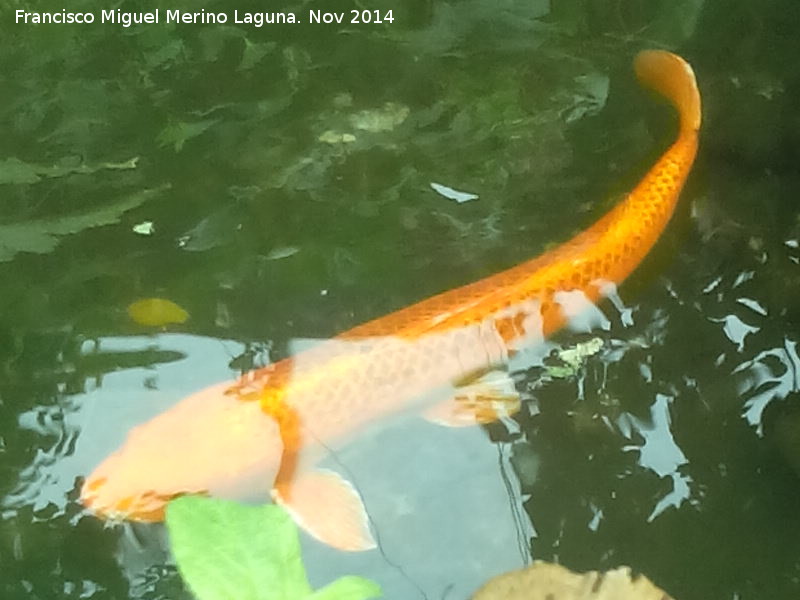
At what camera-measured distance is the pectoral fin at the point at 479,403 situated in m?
1.22

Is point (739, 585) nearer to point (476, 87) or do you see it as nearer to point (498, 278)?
point (498, 278)

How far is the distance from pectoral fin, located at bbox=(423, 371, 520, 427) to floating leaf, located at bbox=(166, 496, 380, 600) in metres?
0.51

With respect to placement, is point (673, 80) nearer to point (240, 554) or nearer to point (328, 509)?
point (328, 509)

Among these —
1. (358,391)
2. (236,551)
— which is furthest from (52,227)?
(236,551)

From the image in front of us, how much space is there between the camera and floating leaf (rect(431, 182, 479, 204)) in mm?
1482

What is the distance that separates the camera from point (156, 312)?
1343 millimetres

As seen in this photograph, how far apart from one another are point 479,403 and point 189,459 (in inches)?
14.3

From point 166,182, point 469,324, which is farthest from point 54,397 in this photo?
point 469,324

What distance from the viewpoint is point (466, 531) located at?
115 centimetres

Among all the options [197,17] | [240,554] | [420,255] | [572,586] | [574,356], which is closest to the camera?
[240,554]

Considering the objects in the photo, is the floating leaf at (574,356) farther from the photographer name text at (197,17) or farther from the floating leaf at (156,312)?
the photographer name text at (197,17)

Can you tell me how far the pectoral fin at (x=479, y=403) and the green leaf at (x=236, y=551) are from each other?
1.70ft

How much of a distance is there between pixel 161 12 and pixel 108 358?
682mm

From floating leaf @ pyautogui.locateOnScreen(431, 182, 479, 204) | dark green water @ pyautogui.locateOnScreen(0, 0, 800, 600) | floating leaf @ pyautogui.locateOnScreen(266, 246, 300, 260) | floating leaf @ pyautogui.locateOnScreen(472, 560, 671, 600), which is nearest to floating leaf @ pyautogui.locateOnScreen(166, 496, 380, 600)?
floating leaf @ pyautogui.locateOnScreen(472, 560, 671, 600)
